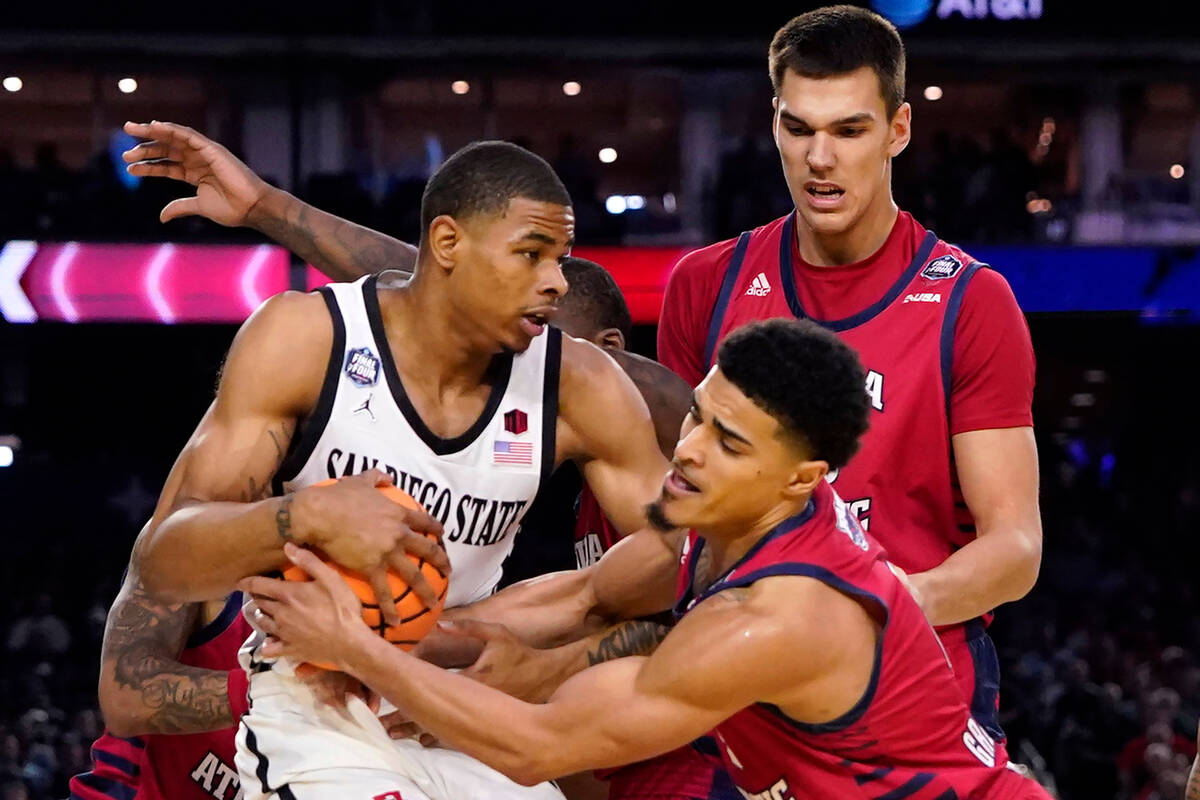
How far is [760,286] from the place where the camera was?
381 centimetres

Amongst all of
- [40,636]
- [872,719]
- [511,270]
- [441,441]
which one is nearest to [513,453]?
[441,441]

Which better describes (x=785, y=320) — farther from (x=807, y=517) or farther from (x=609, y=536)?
(x=609, y=536)

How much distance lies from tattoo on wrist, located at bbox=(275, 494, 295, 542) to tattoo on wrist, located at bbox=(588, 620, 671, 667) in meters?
0.85

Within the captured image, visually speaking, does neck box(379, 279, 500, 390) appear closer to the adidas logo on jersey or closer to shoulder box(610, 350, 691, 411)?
shoulder box(610, 350, 691, 411)

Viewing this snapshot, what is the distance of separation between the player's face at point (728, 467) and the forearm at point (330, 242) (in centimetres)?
165

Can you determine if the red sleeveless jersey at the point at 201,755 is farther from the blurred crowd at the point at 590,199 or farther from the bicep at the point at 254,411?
the blurred crowd at the point at 590,199

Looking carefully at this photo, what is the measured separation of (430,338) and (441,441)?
0.75 feet

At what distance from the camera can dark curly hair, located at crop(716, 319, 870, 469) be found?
2955 mm

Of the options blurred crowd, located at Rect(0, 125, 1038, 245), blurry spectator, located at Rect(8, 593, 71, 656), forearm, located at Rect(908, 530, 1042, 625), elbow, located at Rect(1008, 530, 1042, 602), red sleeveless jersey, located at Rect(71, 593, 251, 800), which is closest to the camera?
forearm, located at Rect(908, 530, 1042, 625)

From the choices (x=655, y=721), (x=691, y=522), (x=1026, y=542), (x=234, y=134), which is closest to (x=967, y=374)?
(x=1026, y=542)

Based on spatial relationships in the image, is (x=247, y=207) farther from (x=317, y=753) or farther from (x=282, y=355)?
(x=317, y=753)

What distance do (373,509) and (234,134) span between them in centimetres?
1524

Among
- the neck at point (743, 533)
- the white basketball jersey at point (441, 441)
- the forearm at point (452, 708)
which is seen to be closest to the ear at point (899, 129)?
the white basketball jersey at point (441, 441)

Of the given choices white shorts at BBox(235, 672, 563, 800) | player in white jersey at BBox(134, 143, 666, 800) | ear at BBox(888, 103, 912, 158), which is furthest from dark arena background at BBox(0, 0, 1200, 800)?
white shorts at BBox(235, 672, 563, 800)
